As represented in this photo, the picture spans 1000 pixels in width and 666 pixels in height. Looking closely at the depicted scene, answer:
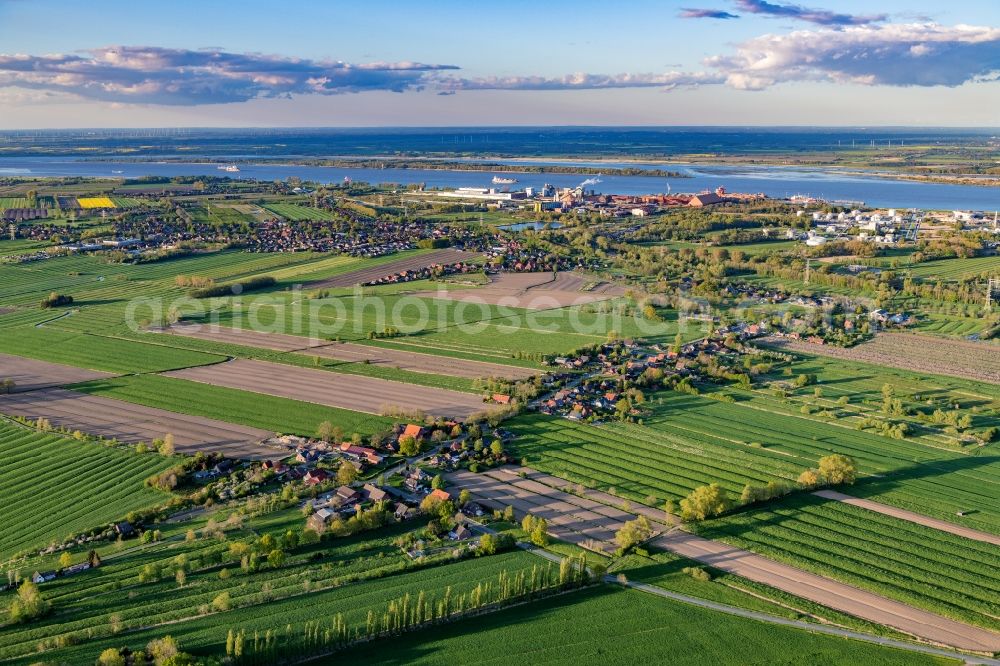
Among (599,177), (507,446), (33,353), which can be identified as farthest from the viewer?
(599,177)

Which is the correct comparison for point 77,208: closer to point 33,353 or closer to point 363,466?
point 33,353

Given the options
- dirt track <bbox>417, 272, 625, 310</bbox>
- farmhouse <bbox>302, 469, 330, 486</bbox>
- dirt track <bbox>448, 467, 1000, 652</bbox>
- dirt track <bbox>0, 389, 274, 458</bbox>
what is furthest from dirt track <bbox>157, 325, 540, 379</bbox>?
dirt track <bbox>417, 272, 625, 310</bbox>

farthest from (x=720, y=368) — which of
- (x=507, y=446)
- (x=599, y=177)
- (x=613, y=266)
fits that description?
(x=599, y=177)

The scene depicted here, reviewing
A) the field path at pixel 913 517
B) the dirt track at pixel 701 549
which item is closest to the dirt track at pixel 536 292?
the dirt track at pixel 701 549

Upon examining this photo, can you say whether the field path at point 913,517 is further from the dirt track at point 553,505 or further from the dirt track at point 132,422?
the dirt track at point 132,422

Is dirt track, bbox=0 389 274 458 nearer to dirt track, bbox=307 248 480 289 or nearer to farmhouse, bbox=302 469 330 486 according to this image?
farmhouse, bbox=302 469 330 486

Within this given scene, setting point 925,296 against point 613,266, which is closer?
point 925,296
